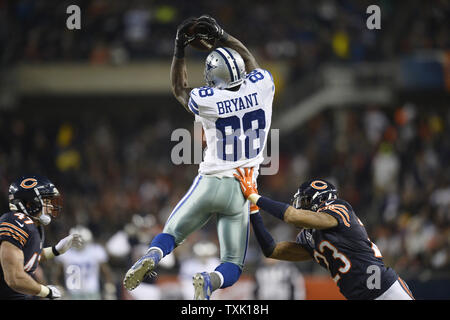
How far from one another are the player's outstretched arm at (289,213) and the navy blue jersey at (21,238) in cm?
199

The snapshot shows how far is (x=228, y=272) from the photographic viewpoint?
21.7 feet

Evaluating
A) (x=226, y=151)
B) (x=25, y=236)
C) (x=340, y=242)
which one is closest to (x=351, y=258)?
(x=340, y=242)

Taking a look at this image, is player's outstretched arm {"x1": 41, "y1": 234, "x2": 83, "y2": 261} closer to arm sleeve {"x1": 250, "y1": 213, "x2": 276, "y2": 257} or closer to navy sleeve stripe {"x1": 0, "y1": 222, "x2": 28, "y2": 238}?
navy sleeve stripe {"x1": 0, "y1": 222, "x2": 28, "y2": 238}

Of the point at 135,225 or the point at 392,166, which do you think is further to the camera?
the point at 392,166

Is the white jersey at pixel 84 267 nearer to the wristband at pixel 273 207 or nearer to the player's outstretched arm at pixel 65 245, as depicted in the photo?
the player's outstretched arm at pixel 65 245

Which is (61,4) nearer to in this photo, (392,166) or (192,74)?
(192,74)

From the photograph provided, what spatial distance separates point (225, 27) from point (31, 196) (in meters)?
14.0

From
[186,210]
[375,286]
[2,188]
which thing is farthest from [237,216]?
[2,188]

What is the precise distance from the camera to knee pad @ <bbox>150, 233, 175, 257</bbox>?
652cm

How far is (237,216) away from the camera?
6.71 m

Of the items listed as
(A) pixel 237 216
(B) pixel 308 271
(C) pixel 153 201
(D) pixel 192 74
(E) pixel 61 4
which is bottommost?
(B) pixel 308 271

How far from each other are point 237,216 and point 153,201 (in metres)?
10.7

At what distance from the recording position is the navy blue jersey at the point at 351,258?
670 centimetres

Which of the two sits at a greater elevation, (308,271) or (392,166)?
(392,166)
